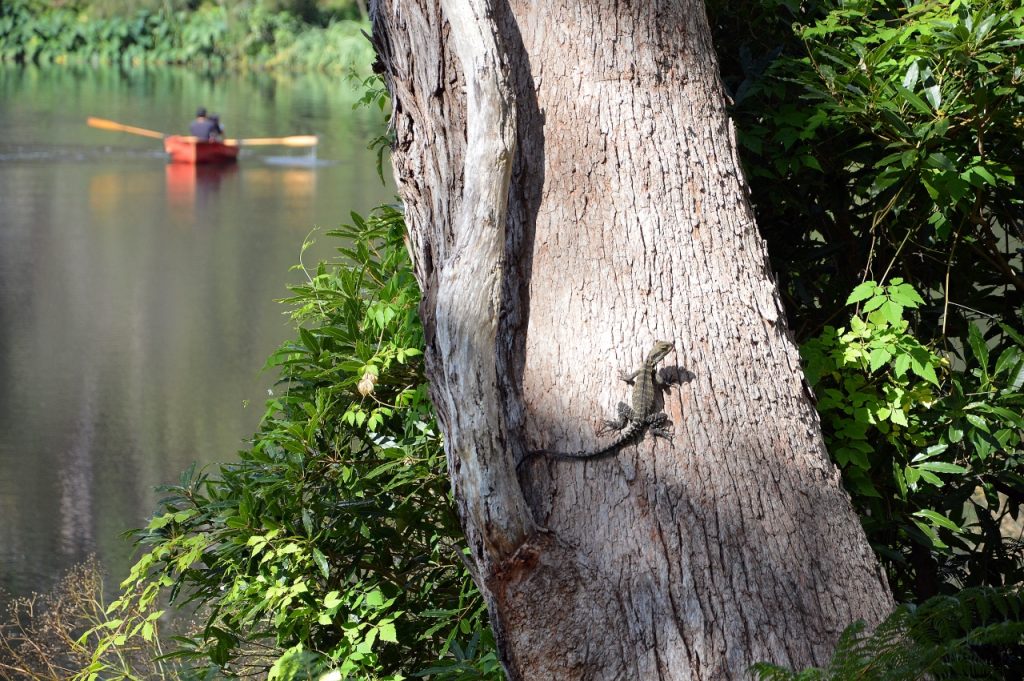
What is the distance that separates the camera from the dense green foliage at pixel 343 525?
2.44 m

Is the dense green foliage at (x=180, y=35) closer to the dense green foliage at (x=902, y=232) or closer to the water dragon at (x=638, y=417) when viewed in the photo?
the dense green foliage at (x=902, y=232)

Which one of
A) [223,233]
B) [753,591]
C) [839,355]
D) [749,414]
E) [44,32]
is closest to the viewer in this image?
[753,591]

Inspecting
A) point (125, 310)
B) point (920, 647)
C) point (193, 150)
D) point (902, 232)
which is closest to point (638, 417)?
point (920, 647)

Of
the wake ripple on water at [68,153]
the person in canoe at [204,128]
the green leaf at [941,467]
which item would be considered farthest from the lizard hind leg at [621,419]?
the wake ripple on water at [68,153]

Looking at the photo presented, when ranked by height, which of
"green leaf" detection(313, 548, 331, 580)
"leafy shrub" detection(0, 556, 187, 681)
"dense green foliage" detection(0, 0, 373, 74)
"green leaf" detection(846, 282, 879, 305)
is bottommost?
"leafy shrub" detection(0, 556, 187, 681)

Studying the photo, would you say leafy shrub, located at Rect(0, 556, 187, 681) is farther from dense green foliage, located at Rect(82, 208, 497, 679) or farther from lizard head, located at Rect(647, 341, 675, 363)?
lizard head, located at Rect(647, 341, 675, 363)

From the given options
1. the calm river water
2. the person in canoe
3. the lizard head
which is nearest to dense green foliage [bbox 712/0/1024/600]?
the lizard head

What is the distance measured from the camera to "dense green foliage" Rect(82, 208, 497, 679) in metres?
2.44

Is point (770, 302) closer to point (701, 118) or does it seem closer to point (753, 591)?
point (701, 118)

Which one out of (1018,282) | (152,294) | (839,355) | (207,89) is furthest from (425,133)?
(207,89)

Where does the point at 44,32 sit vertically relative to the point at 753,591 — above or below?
above

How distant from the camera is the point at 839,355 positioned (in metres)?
2.42

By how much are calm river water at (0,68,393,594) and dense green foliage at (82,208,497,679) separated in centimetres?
156

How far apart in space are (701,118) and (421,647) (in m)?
1.51
